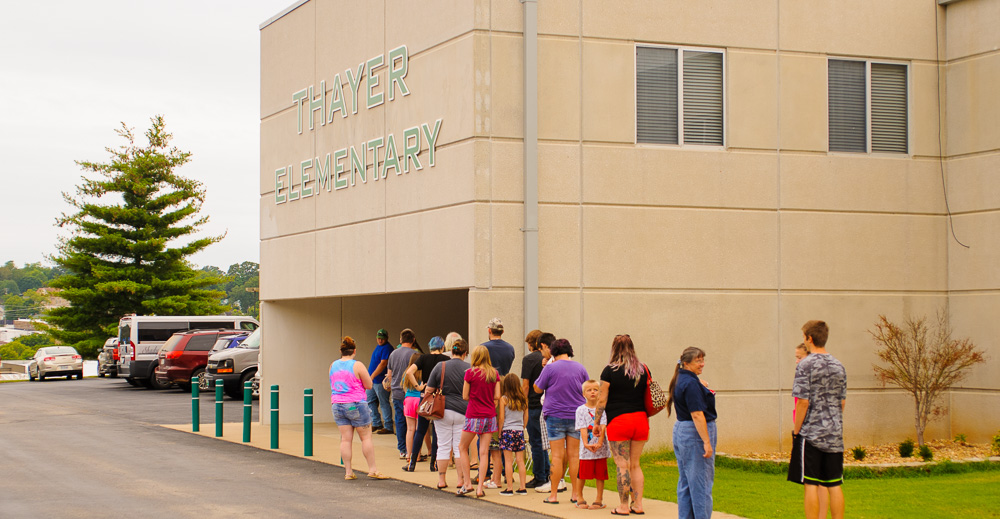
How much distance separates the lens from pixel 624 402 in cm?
1029

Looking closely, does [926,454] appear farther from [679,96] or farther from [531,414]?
[679,96]

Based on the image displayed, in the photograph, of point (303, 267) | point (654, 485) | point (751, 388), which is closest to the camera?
point (654, 485)

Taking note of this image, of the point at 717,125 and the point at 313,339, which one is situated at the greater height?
the point at 717,125

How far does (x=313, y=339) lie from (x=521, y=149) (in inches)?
331

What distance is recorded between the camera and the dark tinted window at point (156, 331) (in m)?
35.6

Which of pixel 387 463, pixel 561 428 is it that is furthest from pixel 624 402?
pixel 387 463

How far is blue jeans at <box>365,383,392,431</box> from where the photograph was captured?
17.0 metres

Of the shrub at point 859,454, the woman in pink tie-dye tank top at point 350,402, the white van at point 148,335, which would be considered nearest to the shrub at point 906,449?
the shrub at point 859,454

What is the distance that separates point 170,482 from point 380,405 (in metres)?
5.08

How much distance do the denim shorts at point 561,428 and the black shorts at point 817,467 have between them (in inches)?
110

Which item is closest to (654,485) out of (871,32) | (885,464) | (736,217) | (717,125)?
(885,464)

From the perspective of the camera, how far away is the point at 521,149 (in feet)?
48.8

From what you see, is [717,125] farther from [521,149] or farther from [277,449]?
[277,449]

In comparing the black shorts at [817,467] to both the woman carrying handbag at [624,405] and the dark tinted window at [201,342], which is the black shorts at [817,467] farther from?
the dark tinted window at [201,342]
